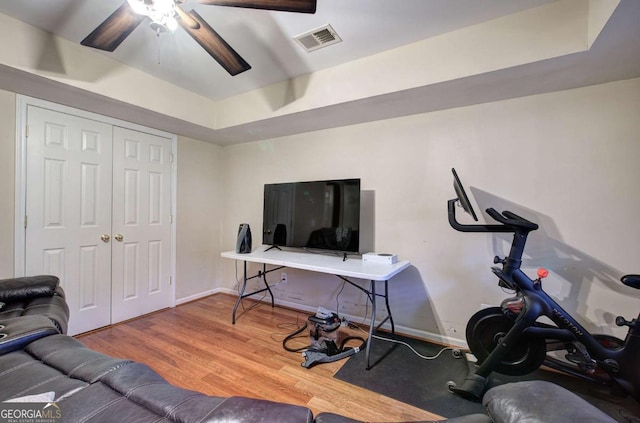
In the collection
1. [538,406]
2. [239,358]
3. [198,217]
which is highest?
[198,217]

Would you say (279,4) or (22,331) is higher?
(279,4)

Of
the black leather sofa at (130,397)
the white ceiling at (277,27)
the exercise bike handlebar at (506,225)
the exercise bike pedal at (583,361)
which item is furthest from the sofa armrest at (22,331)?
the exercise bike pedal at (583,361)

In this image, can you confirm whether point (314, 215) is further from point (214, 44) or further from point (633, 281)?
point (633, 281)

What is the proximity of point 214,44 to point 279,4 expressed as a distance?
552 millimetres

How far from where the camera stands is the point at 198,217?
364cm

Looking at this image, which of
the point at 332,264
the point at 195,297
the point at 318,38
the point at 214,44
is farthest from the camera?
the point at 195,297

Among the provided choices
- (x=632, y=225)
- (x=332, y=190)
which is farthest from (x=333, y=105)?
(x=632, y=225)

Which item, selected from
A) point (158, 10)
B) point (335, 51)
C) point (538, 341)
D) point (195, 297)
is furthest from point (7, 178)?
point (538, 341)

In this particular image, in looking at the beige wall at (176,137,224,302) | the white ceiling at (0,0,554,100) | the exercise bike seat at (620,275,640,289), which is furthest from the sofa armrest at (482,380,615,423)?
the beige wall at (176,137,224,302)

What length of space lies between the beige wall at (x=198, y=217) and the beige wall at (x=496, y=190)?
1.47 metres

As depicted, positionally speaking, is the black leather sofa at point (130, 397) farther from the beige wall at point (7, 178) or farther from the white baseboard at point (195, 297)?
the white baseboard at point (195, 297)

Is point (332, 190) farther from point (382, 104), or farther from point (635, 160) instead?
point (635, 160)

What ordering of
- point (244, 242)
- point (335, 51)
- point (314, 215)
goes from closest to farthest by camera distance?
1. point (335, 51)
2. point (314, 215)
3. point (244, 242)
